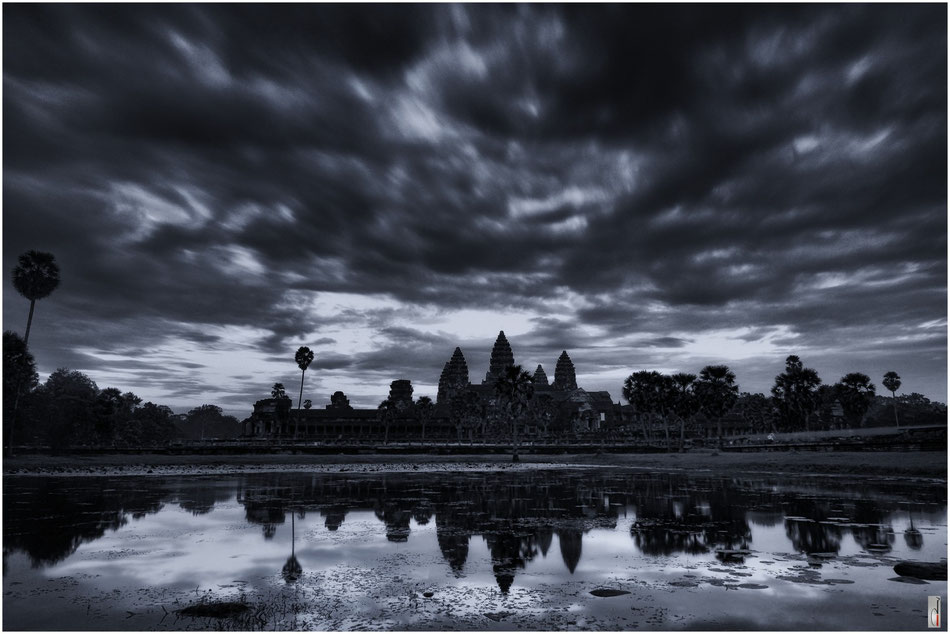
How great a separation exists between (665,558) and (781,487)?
19322mm

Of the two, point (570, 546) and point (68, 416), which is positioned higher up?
point (68, 416)

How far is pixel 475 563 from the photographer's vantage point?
35.6ft

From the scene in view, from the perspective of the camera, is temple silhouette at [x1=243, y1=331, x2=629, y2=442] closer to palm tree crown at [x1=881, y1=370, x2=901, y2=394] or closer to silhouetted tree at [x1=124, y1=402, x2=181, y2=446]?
silhouetted tree at [x1=124, y1=402, x2=181, y2=446]

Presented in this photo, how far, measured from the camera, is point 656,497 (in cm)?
2303

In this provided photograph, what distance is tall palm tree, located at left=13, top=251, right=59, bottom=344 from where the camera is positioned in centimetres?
5862

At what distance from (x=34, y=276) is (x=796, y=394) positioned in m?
113

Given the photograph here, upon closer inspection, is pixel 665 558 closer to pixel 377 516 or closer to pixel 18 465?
pixel 377 516

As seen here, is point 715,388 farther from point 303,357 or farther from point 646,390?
point 303,357

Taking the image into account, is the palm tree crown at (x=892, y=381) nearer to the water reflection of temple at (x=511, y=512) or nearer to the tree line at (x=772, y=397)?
the tree line at (x=772, y=397)

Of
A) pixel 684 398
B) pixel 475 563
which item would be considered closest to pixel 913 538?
pixel 475 563

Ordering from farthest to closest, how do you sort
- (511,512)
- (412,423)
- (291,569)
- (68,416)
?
(412,423), (68,416), (511,512), (291,569)

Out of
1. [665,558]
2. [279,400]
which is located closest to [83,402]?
[279,400]

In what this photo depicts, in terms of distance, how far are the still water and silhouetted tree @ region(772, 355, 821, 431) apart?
89.1 meters

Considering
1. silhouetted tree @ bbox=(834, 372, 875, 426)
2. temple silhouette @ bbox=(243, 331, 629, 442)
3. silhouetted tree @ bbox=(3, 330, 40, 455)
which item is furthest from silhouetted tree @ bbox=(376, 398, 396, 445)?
silhouetted tree @ bbox=(834, 372, 875, 426)
